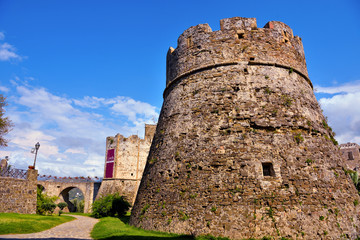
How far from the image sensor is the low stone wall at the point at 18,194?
14750mm

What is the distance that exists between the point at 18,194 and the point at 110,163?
39.1 feet

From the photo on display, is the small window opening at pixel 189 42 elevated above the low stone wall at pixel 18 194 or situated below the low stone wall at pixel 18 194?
above

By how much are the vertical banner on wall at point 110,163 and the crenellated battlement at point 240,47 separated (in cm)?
1987

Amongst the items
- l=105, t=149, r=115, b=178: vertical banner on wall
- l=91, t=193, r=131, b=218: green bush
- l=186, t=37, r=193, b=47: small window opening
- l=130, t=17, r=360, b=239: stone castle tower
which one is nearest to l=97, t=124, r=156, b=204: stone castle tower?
l=105, t=149, r=115, b=178: vertical banner on wall

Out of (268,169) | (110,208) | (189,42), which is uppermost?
(189,42)

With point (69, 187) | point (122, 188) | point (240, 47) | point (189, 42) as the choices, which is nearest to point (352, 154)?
point (240, 47)

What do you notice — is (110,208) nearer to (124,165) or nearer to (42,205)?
(42,205)

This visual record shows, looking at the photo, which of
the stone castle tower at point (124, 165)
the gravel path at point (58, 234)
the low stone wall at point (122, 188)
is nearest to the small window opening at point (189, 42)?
the gravel path at point (58, 234)

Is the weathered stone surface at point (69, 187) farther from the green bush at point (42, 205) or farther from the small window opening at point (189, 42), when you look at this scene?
the small window opening at point (189, 42)

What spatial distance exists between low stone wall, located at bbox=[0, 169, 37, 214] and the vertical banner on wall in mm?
10234

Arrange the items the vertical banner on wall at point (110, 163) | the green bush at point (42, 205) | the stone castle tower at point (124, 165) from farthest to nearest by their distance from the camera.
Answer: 1. the vertical banner on wall at point (110, 163)
2. the stone castle tower at point (124, 165)
3. the green bush at point (42, 205)

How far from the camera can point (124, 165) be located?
87.5 feet

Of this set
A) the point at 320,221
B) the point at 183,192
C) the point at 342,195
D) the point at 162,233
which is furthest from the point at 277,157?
the point at 162,233

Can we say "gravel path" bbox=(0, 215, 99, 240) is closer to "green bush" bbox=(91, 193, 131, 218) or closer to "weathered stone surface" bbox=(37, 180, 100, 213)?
"green bush" bbox=(91, 193, 131, 218)
